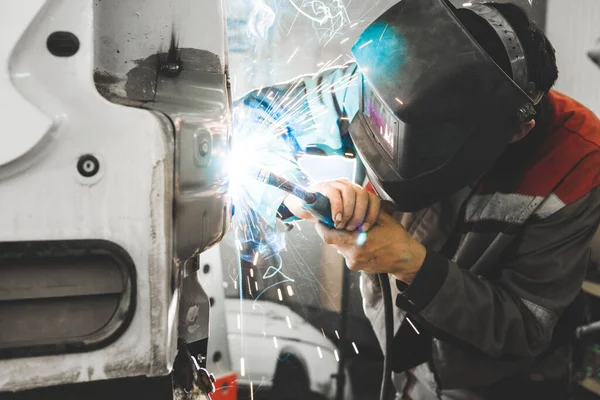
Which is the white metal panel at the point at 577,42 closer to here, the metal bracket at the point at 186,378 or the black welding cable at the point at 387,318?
A: the black welding cable at the point at 387,318

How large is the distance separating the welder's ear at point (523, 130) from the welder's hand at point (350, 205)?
0.55 m

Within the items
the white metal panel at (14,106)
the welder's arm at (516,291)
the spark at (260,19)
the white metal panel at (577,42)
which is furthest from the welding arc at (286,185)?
the white metal panel at (577,42)

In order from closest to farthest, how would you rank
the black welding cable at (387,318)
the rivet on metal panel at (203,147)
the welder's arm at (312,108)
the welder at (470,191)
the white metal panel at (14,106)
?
the white metal panel at (14,106)
the rivet on metal panel at (203,147)
the welder at (470,191)
the black welding cable at (387,318)
the welder's arm at (312,108)

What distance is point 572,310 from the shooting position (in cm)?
178

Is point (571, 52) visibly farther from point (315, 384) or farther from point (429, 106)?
point (315, 384)

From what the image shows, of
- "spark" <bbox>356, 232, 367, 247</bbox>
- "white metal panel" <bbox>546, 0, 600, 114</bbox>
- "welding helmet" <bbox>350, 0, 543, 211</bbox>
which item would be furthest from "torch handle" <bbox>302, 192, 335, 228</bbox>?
"white metal panel" <bbox>546, 0, 600, 114</bbox>

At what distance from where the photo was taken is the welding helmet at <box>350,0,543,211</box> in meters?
1.30

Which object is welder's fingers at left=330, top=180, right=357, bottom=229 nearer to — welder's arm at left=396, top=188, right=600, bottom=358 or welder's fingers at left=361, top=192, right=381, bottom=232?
welder's fingers at left=361, top=192, right=381, bottom=232

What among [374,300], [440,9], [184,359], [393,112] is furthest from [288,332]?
[440,9]

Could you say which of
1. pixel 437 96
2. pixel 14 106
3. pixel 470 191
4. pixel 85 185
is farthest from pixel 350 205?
pixel 14 106

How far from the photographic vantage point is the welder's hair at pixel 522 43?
1.36 meters

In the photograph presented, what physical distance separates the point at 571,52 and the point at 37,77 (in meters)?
3.27

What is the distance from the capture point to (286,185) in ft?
4.31

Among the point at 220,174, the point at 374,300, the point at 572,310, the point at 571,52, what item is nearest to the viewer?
the point at 220,174
